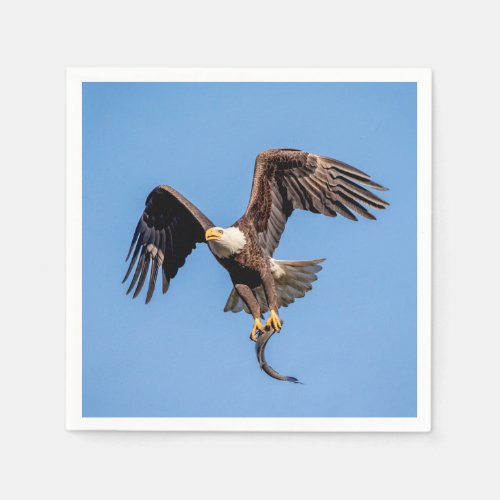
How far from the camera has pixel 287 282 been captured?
3641mm

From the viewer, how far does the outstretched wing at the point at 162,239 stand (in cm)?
368

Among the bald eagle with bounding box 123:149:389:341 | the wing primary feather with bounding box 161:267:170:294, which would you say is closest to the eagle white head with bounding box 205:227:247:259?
the bald eagle with bounding box 123:149:389:341

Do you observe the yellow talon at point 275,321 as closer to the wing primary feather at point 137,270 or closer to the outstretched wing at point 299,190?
the outstretched wing at point 299,190

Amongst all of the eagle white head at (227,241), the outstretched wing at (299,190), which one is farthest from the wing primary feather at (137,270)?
the outstretched wing at (299,190)

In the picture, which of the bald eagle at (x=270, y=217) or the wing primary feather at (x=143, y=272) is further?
the wing primary feather at (x=143, y=272)

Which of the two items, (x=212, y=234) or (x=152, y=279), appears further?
(x=152, y=279)

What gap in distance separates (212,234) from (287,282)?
1.20ft

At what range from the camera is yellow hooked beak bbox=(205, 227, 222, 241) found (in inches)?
139

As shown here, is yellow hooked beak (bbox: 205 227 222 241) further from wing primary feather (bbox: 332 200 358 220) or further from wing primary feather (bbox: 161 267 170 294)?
wing primary feather (bbox: 332 200 358 220)

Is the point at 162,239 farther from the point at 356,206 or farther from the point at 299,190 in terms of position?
the point at 356,206

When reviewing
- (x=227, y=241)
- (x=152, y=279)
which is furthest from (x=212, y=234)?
(x=152, y=279)

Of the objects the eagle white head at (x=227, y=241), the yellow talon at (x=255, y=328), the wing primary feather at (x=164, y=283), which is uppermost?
the eagle white head at (x=227, y=241)
